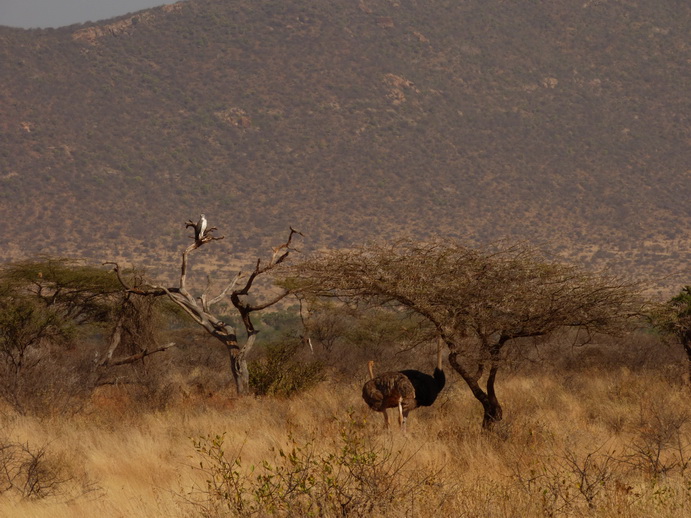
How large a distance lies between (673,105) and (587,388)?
229 ft

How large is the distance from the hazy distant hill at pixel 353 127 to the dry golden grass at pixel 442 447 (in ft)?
140

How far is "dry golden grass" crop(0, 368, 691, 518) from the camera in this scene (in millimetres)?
7402

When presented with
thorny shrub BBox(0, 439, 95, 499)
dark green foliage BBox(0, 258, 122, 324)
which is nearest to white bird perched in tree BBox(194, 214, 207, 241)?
thorny shrub BBox(0, 439, 95, 499)

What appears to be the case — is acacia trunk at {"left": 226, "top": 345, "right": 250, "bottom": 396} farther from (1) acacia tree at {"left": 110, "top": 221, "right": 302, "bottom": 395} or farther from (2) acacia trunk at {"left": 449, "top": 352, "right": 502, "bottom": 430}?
(2) acacia trunk at {"left": 449, "top": 352, "right": 502, "bottom": 430}

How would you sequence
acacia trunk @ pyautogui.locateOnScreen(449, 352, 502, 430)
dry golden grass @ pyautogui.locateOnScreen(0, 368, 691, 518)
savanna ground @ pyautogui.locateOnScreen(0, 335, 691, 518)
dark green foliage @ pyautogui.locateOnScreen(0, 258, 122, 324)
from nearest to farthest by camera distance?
1. savanna ground @ pyautogui.locateOnScreen(0, 335, 691, 518)
2. dry golden grass @ pyautogui.locateOnScreen(0, 368, 691, 518)
3. acacia trunk @ pyautogui.locateOnScreen(449, 352, 502, 430)
4. dark green foliage @ pyautogui.locateOnScreen(0, 258, 122, 324)

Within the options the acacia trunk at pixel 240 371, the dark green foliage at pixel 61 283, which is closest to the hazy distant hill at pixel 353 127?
the dark green foliage at pixel 61 283

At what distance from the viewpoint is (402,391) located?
36.6ft

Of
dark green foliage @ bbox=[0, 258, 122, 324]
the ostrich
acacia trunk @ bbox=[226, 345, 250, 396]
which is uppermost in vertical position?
dark green foliage @ bbox=[0, 258, 122, 324]

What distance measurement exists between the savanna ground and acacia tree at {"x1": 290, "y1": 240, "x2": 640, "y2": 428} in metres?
1.30

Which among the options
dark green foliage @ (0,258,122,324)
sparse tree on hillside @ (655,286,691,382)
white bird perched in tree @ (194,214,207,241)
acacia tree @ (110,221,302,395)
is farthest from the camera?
dark green foliage @ (0,258,122,324)

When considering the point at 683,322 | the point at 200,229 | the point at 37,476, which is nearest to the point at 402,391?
the point at 37,476

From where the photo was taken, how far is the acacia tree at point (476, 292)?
11.1 meters

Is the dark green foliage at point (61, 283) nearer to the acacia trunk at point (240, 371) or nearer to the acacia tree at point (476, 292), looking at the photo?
the acacia trunk at point (240, 371)

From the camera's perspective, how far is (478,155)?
73375 millimetres
